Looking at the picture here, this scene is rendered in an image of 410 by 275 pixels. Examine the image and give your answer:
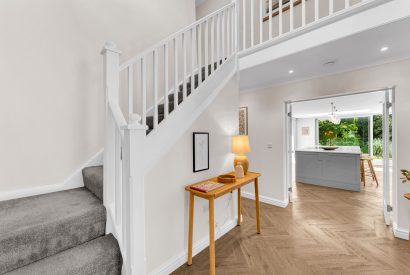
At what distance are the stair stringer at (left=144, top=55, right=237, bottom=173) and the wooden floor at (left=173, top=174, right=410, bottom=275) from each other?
1.25 m

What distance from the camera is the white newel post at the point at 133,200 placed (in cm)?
127

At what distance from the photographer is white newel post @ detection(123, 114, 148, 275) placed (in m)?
1.27

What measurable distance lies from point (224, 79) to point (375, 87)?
83.6 inches

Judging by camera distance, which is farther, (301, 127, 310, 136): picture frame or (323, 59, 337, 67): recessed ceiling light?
(301, 127, 310, 136): picture frame

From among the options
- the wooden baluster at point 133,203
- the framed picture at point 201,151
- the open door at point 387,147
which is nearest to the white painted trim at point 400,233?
the open door at point 387,147

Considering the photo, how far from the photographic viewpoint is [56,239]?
1284 millimetres

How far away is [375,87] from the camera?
263 centimetres

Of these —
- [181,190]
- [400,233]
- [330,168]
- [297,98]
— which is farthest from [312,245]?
[330,168]

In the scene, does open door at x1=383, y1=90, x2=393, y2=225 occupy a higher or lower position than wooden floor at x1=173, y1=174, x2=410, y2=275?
higher

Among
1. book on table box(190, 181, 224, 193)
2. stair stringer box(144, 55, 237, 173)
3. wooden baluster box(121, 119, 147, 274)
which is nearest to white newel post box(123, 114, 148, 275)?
wooden baluster box(121, 119, 147, 274)

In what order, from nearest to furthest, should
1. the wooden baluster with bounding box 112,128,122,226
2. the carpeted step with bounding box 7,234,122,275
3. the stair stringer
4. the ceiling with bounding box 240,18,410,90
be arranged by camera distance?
1. the carpeted step with bounding box 7,234,122,275
2. the wooden baluster with bounding box 112,128,122,226
3. the stair stringer
4. the ceiling with bounding box 240,18,410,90

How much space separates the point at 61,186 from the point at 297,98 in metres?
3.70

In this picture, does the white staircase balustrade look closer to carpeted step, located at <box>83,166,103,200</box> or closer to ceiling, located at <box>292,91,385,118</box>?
ceiling, located at <box>292,91,385,118</box>

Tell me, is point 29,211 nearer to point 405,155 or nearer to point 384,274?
point 384,274
